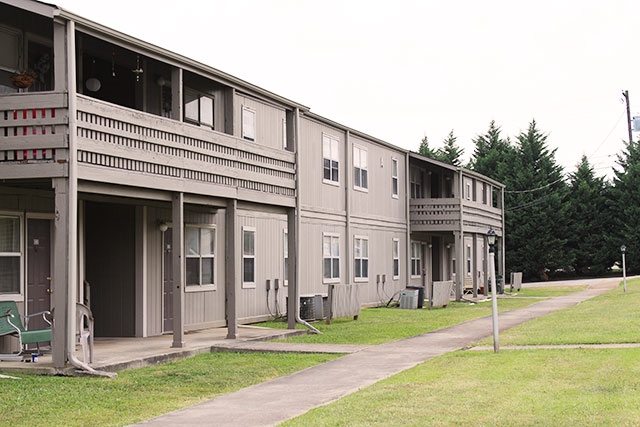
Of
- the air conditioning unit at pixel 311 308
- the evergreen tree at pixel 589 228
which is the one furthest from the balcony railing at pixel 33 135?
the evergreen tree at pixel 589 228

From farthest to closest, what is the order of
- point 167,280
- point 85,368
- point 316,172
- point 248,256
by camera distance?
point 316,172 < point 248,256 < point 167,280 < point 85,368

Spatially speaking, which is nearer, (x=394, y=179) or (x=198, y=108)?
(x=198, y=108)

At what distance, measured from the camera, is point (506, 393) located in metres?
10.2

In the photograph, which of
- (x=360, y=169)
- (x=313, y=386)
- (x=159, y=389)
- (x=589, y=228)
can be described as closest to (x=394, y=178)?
(x=360, y=169)

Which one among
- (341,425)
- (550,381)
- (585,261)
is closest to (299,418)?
(341,425)

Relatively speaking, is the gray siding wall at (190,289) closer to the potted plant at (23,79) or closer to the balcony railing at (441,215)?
the potted plant at (23,79)

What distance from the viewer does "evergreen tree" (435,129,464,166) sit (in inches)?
2753

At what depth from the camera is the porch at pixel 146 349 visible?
12570 millimetres

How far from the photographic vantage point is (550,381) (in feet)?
36.3

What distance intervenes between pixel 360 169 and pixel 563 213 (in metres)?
33.0

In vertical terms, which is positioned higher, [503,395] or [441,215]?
[441,215]

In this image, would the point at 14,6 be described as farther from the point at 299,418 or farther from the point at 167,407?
the point at 299,418

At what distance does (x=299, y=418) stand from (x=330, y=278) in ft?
55.9

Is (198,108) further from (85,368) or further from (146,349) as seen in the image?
(85,368)
